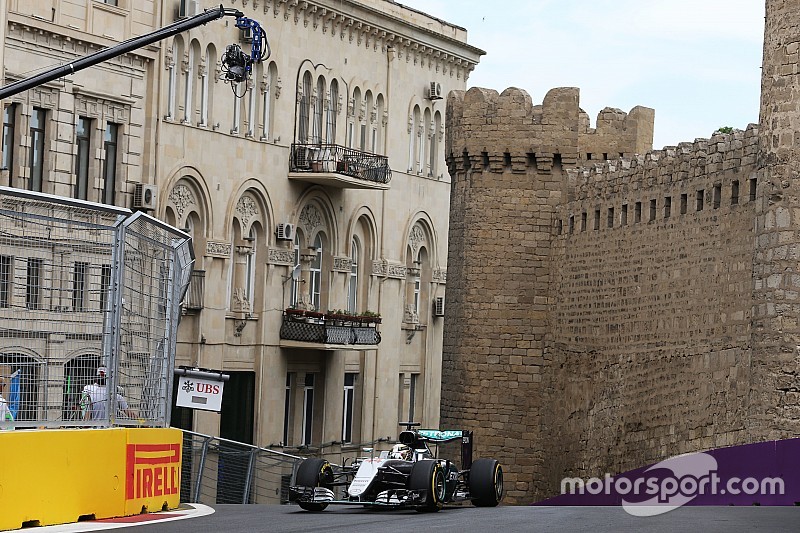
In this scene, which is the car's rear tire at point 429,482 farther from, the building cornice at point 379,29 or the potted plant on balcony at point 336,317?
the potted plant on balcony at point 336,317

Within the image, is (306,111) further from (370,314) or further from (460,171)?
(460,171)

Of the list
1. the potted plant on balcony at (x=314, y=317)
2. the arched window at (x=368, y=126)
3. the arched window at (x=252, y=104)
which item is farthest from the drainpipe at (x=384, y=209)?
the arched window at (x=252, y=104)

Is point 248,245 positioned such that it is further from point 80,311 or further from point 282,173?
point 80,311

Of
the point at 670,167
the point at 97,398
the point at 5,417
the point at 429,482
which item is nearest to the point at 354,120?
the point at 670,167

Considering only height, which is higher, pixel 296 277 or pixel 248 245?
pixel 248 245

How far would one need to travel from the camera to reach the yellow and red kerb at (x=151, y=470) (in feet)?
50.6

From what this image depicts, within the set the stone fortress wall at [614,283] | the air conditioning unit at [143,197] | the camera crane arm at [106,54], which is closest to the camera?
the camera crane arm at [106,54]

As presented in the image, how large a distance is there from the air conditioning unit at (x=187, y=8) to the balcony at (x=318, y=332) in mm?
8193

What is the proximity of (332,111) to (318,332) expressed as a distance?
5.61m

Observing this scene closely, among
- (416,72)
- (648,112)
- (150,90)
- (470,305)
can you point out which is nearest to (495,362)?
(470,305)

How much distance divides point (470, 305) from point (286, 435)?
1008cm

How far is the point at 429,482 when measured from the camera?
1767 centimetres

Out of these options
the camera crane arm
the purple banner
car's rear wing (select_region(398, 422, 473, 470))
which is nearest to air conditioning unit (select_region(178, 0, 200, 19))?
the camera crane arm

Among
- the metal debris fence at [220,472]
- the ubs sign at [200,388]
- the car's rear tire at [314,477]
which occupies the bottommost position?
the metal debris fence at [220,472]
